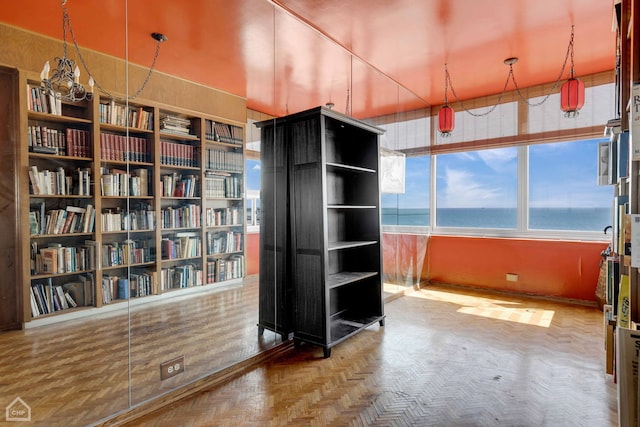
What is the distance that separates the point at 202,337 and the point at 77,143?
1.67 m

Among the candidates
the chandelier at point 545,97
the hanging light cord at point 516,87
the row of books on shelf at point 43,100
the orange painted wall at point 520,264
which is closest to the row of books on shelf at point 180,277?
the row of books on shelf at point 43,100

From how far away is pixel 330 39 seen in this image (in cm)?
360

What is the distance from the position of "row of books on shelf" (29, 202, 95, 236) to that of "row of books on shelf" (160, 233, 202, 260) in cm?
52

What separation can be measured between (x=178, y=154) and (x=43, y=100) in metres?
0.84

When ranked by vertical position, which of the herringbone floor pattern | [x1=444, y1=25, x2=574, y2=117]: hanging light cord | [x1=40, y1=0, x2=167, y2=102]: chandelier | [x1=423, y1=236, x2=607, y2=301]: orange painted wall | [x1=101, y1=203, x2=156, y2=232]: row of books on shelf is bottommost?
the herringbone floor pattern

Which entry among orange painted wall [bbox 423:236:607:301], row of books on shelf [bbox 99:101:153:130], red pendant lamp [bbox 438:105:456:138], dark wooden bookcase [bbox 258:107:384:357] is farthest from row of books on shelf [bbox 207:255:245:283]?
orange painted wall [bbox 423:236:607:301]

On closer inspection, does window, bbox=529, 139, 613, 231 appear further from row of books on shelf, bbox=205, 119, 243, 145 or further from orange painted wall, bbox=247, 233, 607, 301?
row of books on shelf, bbox=205, 119, 243, 145

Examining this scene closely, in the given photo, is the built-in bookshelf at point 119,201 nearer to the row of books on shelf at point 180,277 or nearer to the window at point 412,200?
the row of books on shelf at point 180,277

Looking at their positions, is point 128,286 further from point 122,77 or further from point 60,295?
point 122,77

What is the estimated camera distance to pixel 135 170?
2281 millimetres

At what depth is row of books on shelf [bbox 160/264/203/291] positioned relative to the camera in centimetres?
250

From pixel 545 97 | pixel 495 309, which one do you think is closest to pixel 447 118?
pixel 545 97

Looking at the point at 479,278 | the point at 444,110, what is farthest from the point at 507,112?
the point at 479,278

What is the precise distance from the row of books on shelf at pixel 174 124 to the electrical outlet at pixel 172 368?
1666 mm
